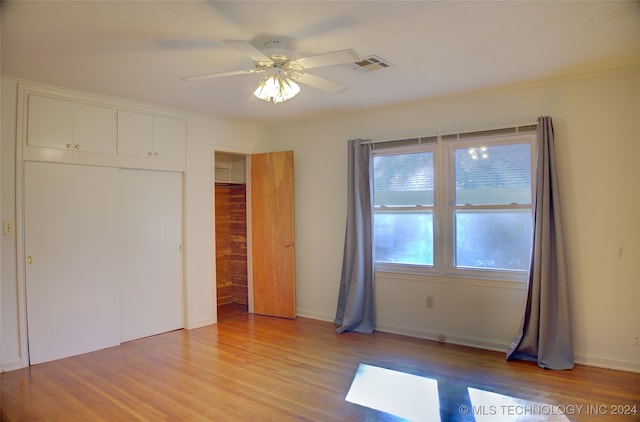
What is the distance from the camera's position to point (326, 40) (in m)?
2.57

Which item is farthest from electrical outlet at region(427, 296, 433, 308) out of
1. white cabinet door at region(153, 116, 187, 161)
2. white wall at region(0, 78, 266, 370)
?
white cabinet door at region(153, 116, 187, 161)

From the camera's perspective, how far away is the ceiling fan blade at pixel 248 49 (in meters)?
2.08

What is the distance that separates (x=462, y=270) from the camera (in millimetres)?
3891

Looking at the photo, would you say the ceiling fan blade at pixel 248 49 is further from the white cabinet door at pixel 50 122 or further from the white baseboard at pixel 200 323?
the white baseboard at pixel 200 323

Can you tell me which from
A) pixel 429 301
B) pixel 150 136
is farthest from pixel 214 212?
pixel 429 301

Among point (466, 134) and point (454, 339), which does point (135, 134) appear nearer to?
point (466, 134)

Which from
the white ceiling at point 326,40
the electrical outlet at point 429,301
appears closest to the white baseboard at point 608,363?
the electrical outlet at point 429,301

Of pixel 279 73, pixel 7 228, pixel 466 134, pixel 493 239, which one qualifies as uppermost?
pixel 279 73

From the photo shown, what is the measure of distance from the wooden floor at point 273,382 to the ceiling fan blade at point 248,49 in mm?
2253

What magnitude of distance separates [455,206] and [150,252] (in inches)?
128

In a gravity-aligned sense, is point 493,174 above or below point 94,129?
below

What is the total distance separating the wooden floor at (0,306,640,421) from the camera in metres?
2.57

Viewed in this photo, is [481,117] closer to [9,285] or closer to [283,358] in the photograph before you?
[283,358]

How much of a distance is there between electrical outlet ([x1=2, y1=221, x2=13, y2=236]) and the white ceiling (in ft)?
3.97
